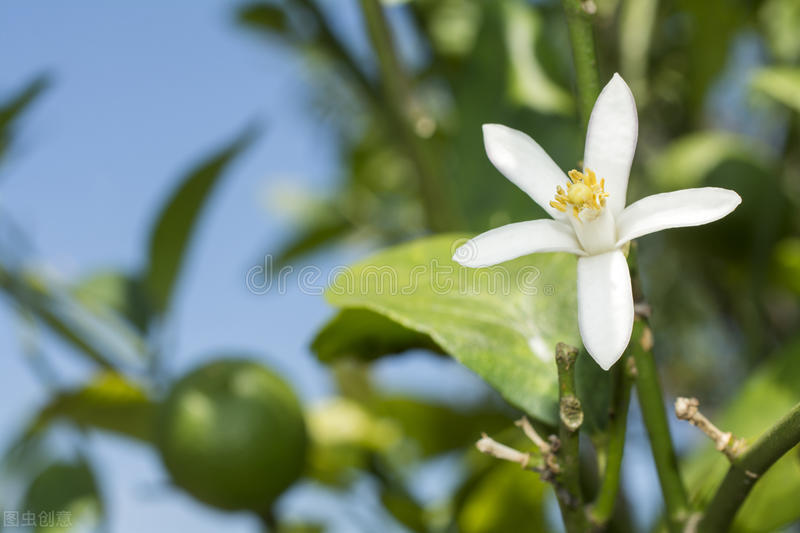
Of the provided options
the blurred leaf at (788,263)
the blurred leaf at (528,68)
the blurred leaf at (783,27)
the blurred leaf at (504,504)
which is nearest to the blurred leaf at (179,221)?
the blurred leaf at (528,68)

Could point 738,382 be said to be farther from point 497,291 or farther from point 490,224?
point 497,291

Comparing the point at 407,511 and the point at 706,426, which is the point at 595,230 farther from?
the point at 407,511

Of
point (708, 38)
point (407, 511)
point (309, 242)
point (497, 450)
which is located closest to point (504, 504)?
point (407, 511)

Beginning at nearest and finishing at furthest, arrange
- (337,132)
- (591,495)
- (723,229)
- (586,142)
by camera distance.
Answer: (586,142) < (591,495) < (723,229) < (337,132)

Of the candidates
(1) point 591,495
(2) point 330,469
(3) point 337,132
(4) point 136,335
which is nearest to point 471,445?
(2) point 330,469

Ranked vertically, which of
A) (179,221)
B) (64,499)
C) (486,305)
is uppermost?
(486,305)

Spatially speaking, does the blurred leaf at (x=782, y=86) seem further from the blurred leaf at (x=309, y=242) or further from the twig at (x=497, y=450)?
the blurred leaf at (x=309, y=242)
